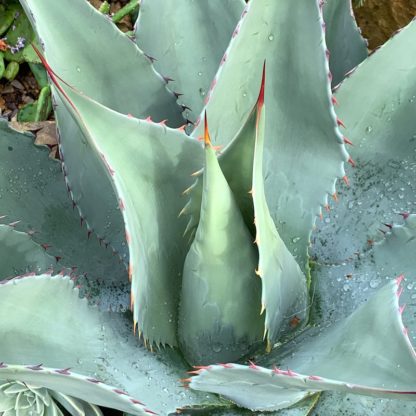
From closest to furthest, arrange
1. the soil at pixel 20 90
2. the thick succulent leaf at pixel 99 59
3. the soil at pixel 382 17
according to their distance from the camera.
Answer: the thick succulent leaf at pixel 99 59, the soil at pixel 382 17, the soil at pixel 20 90

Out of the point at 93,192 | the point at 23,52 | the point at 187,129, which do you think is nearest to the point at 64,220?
the point at 93,192

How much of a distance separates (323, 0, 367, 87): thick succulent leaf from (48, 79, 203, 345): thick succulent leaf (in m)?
0.50

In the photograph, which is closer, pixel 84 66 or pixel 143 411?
pixel 143 411

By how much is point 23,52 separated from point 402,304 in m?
1.35

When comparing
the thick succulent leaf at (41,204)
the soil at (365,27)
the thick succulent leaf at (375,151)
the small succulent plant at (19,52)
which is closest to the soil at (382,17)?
the soil at (365,27)

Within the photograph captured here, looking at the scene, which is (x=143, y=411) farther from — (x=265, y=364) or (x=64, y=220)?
(x=64, y=220)

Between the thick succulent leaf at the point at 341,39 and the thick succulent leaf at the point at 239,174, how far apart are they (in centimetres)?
52

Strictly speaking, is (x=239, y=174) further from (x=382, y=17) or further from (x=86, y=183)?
(x=382, y=17)

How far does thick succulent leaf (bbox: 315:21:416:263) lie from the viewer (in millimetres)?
1016

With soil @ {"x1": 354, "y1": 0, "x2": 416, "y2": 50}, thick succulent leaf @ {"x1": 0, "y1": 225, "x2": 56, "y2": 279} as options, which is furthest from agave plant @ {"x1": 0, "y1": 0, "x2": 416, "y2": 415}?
soil @ {"x1": 354, "y1": 0, "x2": 416, "y2": 50}

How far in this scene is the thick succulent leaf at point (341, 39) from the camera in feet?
3.93

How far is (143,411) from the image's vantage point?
775mm

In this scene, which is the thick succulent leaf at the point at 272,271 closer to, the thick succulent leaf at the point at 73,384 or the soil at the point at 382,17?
the thick succulent leaf at the point at 73,384

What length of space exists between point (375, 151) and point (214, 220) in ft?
1.48
